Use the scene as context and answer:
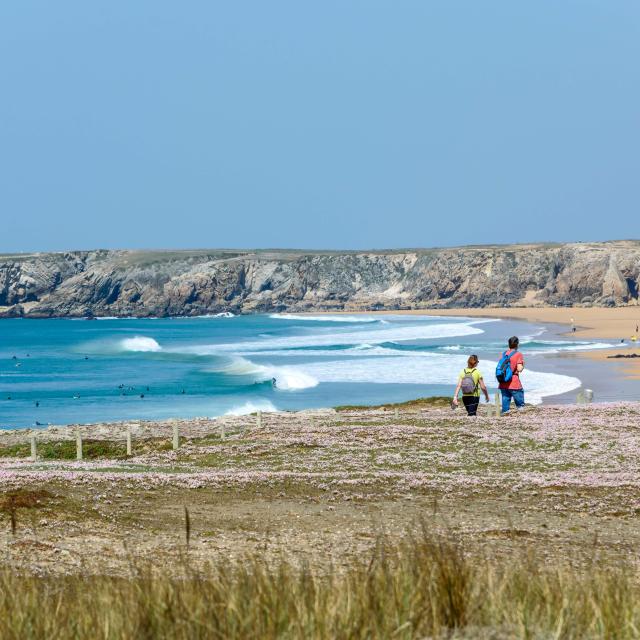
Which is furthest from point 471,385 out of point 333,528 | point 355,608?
point 355,608

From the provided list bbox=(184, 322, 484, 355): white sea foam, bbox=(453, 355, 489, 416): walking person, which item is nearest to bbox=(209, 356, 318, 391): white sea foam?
bbox=(184, 322, 484, 355): white sea foam

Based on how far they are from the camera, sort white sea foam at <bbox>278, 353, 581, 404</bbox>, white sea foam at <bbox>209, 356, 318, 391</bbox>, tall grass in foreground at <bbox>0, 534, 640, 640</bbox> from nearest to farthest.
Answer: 1. tall grass in foreground at <bbox>0, 534, 640, 640</bbox>
2. white sea foam at <bbox>278, 353, 581, 404</bbox>
3. white sea foam at <bbox>209, 356, 318, 391</bbox>

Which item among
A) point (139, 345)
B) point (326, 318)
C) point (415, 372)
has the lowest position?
point (415, 372)

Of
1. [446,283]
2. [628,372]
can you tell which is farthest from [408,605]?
[446,283]

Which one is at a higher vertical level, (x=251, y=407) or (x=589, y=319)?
(x=589, y=319)

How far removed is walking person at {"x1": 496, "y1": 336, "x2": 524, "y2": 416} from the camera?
2530 cm

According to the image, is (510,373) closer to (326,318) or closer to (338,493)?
(338,493)

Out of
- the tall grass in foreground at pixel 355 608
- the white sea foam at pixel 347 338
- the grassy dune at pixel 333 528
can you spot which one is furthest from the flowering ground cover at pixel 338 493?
the white sea foam at pixel 347 338

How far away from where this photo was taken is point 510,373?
85.4 ft

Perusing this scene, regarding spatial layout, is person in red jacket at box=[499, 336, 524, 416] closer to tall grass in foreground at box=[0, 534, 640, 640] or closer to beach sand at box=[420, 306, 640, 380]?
tall grass in foreground at box=[0, 534, 640, 640]

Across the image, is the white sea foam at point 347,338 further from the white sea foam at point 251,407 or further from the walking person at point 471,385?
the walking person at point 471,385

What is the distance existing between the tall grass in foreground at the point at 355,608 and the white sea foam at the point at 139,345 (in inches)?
3951

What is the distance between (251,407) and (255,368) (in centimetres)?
2274

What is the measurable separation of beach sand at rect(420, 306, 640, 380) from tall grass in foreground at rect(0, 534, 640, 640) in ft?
164
